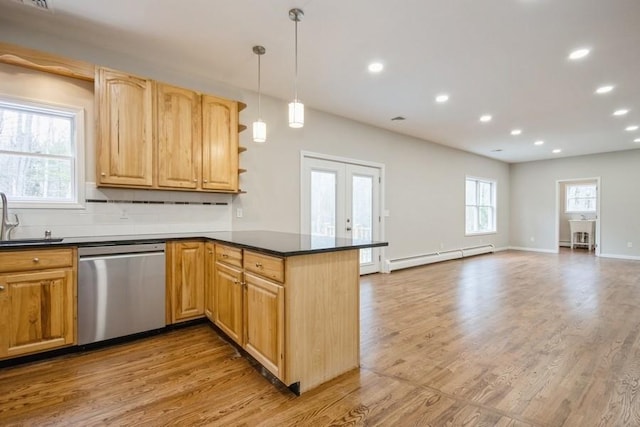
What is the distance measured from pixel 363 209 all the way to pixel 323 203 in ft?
3.09

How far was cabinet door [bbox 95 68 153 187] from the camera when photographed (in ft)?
9.41

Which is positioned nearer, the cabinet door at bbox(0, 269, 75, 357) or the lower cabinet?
the lower cabinet

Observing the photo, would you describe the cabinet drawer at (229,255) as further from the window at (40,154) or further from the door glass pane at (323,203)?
the door glass pane at (323,203)

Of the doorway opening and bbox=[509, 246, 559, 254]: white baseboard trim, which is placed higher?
the doorway opening

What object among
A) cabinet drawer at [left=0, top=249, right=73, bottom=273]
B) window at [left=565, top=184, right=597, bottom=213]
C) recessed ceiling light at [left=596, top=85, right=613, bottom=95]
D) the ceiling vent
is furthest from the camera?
window at [left=565, top=184, right=597, bottom=213]

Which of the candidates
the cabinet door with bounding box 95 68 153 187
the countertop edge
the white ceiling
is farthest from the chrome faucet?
the white ceiling

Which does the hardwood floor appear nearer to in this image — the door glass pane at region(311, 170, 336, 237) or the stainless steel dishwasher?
the stainless steel dishwasher

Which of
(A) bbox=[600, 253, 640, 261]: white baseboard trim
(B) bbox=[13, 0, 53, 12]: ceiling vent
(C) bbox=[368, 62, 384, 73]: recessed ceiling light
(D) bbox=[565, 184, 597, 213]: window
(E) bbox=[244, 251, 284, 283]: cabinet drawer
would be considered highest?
(B) bbox=[13, 0, 53, 12]: ceiling vent

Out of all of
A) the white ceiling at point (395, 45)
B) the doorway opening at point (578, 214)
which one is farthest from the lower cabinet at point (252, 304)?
the doorway opening at point (578, 214)

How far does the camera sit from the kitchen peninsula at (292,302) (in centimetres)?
199

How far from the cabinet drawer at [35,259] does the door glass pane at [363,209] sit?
3932 mm

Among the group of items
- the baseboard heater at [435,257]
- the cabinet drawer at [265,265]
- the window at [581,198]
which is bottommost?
the baseboard heater at [435,257]

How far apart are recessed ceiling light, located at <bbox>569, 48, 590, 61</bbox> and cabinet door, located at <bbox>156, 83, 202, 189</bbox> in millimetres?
3868

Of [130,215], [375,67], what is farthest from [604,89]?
[130,215]
